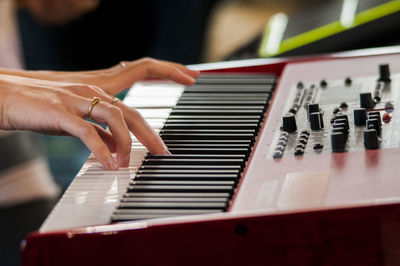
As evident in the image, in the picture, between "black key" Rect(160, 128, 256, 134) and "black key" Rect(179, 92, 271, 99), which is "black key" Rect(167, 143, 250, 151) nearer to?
"black key" Rect(160, 128, 256, 134)

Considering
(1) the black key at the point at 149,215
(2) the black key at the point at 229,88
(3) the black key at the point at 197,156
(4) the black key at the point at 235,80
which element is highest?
(4) the black key at the point at 235,80

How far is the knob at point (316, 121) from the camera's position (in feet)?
4.53

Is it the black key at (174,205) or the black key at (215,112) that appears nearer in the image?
the black key at (174,205)

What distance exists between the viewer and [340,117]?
4.55 feet

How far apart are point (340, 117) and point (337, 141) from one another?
15cm

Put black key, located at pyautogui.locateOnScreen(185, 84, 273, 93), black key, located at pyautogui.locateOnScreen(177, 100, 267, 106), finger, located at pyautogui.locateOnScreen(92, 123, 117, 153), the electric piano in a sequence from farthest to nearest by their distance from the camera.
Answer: black key, located at pyautogui.locateOnScreen(185, 84, 273, 93)
black key, located at pyautogui.locateOnScreen(177, 100, 267, 106)
finger, located at pyautogui.locateOnScreen(92, 123, 117, 153)
the electric piano

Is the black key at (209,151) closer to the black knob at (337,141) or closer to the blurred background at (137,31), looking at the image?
the black knob at (337,141)

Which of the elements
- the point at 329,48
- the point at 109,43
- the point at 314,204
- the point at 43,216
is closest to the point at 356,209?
the point at 314,204

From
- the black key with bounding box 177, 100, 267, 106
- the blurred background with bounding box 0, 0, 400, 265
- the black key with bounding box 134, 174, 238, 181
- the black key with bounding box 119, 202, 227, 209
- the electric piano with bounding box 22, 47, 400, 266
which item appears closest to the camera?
the electric piano with bounding box 22, 47, 400, 266

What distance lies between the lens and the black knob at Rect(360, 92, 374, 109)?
1.45 meters

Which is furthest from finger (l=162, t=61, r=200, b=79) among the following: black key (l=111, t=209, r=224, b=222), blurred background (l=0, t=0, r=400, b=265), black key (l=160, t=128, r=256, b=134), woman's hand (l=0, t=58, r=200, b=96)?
blurred background (l=0, t=0, r=400, b=265)

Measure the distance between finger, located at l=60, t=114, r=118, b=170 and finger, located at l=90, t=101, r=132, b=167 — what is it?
2 cm

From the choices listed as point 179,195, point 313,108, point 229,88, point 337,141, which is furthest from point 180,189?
point 229,88

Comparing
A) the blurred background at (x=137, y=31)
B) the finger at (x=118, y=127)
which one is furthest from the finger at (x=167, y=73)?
the blurred background at (x=137, y=31)
